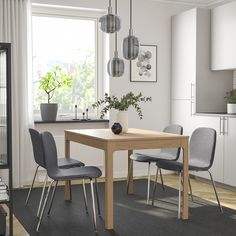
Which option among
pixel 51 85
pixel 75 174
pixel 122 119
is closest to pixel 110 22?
pixel 122 119

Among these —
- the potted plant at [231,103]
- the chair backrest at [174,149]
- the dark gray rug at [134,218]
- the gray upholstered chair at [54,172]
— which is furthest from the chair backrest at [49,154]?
the potted plant at [231,103]

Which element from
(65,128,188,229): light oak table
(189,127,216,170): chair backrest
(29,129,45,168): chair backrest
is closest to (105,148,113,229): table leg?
(65,128,188,229): light oak table

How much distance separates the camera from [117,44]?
20.3 feet

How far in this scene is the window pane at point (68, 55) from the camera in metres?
6.05

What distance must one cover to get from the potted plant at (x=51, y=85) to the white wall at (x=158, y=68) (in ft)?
2.20

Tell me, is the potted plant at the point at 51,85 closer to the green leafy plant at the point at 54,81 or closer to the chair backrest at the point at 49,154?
the green leafy plant at the point at 54,81

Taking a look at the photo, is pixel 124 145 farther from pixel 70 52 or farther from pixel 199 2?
pixel 199 2

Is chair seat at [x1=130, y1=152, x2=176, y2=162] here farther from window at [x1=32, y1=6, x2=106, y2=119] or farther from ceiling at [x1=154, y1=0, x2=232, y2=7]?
ceiling at [x1=154, y1=0, x2=232, y2=7]

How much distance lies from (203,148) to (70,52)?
8.57 ft

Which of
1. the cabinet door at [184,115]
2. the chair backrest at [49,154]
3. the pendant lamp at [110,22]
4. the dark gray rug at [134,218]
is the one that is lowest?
the dark gray rug at [134,218]

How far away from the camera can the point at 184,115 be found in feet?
20.4

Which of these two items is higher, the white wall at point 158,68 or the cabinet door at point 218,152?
the white wall at point 158,68

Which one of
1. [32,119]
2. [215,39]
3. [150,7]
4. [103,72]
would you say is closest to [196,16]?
[215,39]

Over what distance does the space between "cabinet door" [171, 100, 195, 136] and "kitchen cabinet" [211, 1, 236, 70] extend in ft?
2.14
